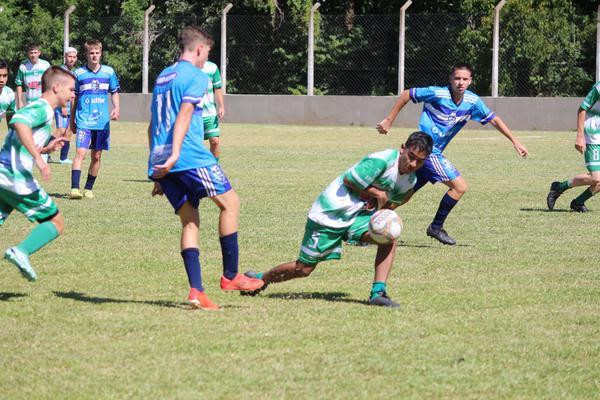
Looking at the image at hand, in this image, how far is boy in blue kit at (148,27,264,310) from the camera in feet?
23.2

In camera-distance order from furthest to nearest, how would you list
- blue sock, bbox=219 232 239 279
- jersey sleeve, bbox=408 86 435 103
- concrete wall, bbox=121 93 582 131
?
concrete wall, bbox=121 93 582 131 → jersey sleeve, bbox=408 86 435 103 → blue sock, bbox=219 232 239 279

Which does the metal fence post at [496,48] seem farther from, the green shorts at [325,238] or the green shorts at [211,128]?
the green shorts at [325,238]

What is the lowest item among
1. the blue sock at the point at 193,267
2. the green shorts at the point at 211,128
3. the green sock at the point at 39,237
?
the blue sock at the point at 193,267

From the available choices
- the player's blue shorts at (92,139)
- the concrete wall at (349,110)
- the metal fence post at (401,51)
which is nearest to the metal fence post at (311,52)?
the concrete wall at (349,110)

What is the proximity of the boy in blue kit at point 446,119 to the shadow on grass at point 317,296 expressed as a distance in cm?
300

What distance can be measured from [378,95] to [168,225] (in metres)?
22.2

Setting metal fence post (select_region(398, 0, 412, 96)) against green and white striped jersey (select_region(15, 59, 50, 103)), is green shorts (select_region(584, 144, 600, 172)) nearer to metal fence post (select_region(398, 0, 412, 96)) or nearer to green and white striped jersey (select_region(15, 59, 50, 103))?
green and white striped jersey (select_region(15, 59, 50, 103))

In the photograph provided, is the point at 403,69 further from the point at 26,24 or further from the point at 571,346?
the point at 571,346

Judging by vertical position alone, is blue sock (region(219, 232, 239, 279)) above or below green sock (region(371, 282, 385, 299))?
above

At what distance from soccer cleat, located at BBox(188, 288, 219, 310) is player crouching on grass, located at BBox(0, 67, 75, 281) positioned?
1001mm

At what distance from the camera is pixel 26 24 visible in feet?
131

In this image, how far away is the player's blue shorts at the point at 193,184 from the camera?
7.25 m

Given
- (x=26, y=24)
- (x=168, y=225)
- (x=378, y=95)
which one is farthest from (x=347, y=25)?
(x=168, y=225)

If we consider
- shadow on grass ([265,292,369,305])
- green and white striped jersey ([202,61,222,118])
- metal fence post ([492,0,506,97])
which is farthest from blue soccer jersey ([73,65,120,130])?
metal fence post ([492,0,506,97])
